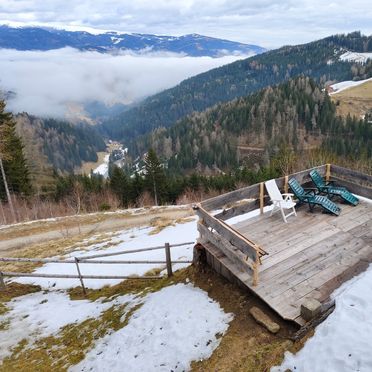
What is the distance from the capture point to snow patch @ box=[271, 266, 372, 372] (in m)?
5.28

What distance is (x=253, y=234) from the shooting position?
34.7 ft

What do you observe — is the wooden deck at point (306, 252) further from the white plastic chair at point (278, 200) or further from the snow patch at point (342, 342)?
the snow patch at point (342, 342)

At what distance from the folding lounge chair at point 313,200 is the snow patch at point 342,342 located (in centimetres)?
498

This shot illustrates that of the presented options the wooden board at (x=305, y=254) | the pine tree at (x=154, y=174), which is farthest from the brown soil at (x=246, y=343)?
the pine tree at (x=154, y=174)

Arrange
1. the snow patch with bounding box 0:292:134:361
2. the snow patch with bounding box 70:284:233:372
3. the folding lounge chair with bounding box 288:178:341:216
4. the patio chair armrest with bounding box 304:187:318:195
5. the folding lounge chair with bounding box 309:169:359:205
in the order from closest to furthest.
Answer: the snow patch with bounding box 70:284:233:372
the snow patch with bounding box 0:292:134:361
the folding lounge chair with bounding box 288:178:341:216
the folding lounge chair with bounding box 309:169:359:205
the patio chair armrest with bounding box 304:187:318:195

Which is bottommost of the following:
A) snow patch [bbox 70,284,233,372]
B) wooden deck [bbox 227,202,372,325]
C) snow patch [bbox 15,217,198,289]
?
snow patch [bbox 15,217,198,289]

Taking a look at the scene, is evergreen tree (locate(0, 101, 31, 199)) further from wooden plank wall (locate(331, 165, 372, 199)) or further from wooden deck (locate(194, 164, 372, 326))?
wooden plank wall (locate(331, 165, 372, 199))

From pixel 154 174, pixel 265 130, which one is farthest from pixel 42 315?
pixel 265 130

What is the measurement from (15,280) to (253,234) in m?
11.2

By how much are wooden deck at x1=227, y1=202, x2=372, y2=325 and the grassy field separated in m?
161

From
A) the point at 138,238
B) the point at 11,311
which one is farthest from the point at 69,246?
the point at 11,311

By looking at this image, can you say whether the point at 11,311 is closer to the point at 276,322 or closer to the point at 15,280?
the point at 15,280

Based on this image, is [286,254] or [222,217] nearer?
[286,254]

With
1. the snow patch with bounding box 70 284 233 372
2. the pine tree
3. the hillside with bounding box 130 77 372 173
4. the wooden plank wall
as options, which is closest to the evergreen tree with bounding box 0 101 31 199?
the pine tree
